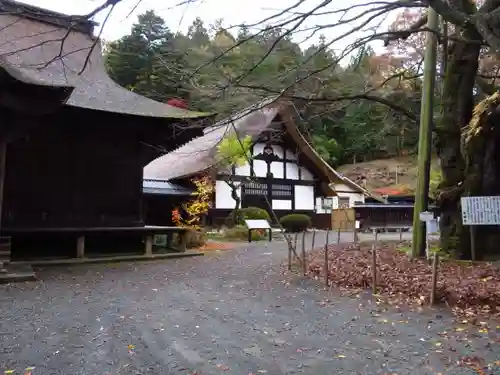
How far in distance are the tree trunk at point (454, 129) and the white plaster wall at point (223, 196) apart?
499 inches

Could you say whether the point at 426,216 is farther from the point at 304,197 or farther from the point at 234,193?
the point at 304,197

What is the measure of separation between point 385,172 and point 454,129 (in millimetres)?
29965

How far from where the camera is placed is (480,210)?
329 inches

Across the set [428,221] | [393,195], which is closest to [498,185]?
[428,221]

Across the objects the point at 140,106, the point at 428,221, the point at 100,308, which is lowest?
the point at 100,308

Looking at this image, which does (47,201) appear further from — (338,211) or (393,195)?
(393,195)

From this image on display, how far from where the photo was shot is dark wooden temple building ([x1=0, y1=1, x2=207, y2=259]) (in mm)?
10422

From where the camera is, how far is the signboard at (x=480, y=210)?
322 inches

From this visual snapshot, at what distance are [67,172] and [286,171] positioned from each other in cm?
1470

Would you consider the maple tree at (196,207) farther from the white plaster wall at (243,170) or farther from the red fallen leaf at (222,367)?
the red fallen leaf at (222,367)

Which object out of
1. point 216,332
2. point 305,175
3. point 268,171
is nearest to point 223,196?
point 268,171

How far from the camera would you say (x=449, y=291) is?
6059 mm

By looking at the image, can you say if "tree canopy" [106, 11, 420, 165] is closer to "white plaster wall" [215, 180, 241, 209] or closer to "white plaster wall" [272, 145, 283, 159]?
"white plaster wall" [215, 180, 241, 209]

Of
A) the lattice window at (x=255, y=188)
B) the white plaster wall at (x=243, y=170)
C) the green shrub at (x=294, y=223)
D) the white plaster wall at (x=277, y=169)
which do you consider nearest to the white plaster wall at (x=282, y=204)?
the lattice window at (x=255, y=188)
